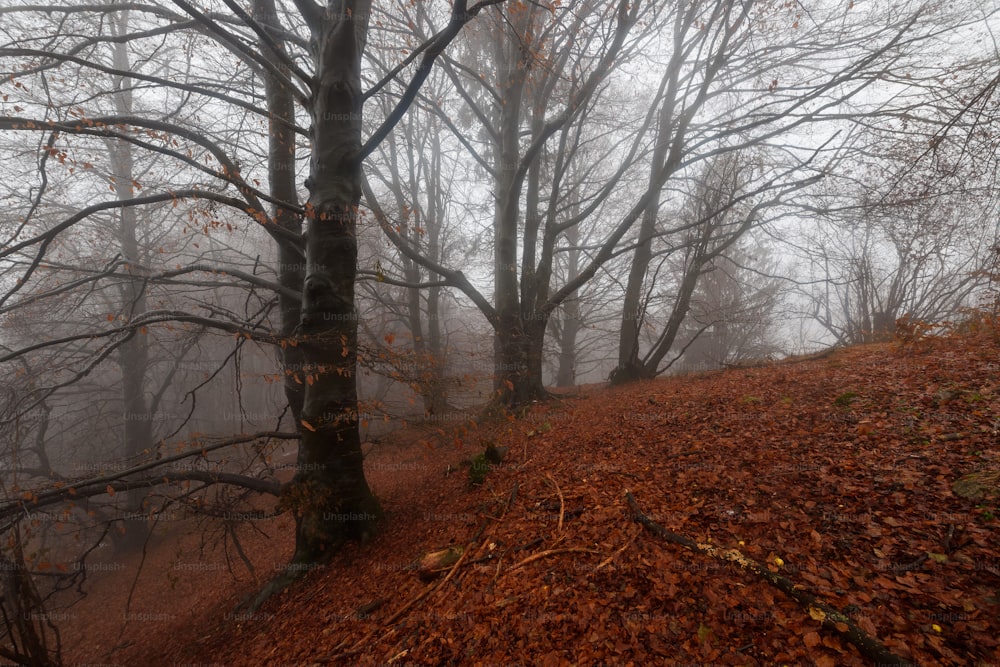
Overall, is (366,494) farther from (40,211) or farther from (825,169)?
(40,211)

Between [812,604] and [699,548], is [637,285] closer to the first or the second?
[699,548]

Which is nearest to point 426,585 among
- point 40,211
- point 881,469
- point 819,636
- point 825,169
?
point 819,636

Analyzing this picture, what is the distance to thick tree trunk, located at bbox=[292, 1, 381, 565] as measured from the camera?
147 inches

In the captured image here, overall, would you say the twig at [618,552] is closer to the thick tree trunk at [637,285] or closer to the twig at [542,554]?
the twig at [542,554]

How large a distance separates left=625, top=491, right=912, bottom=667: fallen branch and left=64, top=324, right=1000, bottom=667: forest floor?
14 mm

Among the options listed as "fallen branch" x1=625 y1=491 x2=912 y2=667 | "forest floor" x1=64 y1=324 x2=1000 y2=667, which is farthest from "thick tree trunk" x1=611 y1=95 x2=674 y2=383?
"fallen branch" x1=625 y1=491 x2=912 y2=667

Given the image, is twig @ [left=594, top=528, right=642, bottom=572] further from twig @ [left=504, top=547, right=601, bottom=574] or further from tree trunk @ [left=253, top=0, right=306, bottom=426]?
tree trunk @ [left=253, top=0, right=306, bottom=426]

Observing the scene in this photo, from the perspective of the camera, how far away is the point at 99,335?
3.56m

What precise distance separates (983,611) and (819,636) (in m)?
0.68

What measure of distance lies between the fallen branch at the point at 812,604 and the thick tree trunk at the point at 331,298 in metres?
3.12

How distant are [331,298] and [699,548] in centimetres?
370

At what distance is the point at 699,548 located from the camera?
238 centimetres

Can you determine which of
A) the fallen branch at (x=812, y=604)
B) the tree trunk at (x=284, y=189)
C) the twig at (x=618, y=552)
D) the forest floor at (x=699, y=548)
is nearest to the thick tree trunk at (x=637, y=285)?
the forest floor at (x=699, y=548)

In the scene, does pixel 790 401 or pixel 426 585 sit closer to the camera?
pixel 426 585
